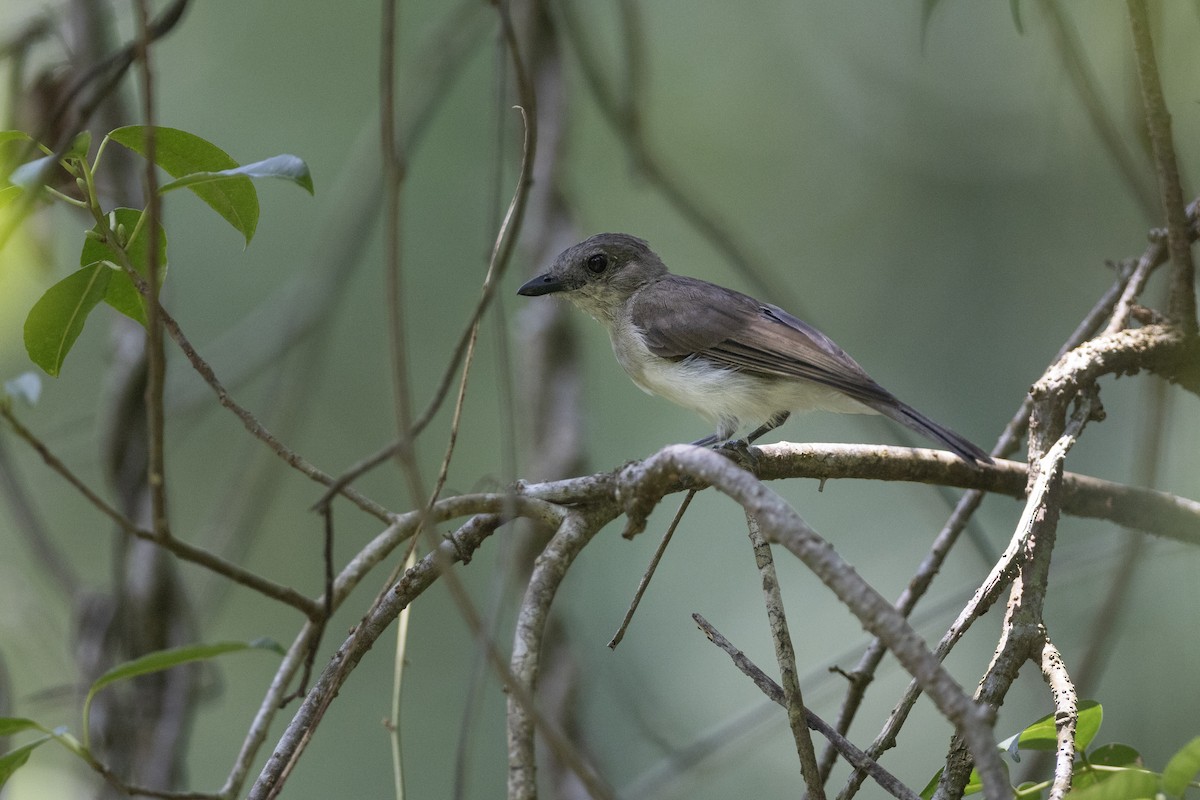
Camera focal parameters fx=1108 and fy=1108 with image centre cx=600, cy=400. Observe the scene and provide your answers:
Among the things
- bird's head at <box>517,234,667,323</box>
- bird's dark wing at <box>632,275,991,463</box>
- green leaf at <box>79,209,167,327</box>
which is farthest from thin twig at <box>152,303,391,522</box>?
bird's head at <box>517,234,667,323</box>

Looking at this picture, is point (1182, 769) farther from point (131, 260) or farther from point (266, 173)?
point (131, 260)

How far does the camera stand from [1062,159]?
25.8ft

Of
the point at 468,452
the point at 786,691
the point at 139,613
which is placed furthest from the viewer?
the point at 468,452

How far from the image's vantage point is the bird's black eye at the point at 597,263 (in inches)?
159

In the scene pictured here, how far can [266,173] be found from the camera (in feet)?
6.10

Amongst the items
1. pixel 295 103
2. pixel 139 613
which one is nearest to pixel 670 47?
pixel 295 103

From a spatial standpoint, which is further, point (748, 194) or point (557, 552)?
point (748, 194)

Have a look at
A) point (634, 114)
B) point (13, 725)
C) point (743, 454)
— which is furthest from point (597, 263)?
point (13, 725)

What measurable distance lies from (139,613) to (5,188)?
1.76 metres

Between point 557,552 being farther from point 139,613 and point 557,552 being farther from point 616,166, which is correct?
point 616,166

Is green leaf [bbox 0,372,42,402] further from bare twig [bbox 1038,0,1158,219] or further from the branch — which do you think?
bare twig [bbox 1038,0,1158,219]

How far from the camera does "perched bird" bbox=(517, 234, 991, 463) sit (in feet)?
11.6

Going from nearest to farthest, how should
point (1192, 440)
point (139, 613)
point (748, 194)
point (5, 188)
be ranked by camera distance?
point (5, 188), point (139, 613), point (1192, 440), point (748, 194)

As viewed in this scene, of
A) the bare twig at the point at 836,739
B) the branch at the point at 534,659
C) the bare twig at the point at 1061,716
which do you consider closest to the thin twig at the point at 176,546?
the branch at the point at 534,659
